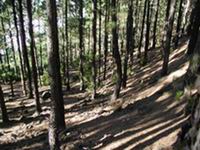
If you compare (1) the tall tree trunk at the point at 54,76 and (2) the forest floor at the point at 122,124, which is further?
(2) the forest floor at the point at 122,124

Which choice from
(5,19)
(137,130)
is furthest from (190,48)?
(5,19)

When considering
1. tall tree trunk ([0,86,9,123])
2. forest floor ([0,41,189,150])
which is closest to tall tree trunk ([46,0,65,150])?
forest floor ([0,41,189,150])

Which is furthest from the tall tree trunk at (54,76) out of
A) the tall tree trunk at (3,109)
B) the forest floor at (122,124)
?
the tall tree trunk at (3,109)

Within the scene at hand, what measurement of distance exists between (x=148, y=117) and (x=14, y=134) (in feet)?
23.9

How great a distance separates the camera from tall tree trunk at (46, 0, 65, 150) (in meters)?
11.1

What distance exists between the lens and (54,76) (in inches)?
472

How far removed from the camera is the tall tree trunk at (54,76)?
1110 centimetres

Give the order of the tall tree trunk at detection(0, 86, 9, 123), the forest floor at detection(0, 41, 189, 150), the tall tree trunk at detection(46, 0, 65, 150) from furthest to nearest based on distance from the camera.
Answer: the tall tree trunk at detection(0, 86, 9, 123) < the forest floor at detection(0, 41, 189, 150) < the tall tree trunk at detection(46, 0, 65, 150)

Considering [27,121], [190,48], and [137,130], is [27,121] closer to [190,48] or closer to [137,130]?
[137,130]

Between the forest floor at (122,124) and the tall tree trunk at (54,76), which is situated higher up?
the tall tree trunk at (54,76)

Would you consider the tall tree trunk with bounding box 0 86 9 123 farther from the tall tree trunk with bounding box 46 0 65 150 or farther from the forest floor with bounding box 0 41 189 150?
the tall tree trunk with bounding box 46 0 65 150

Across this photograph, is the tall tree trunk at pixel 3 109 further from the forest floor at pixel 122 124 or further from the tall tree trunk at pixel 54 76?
the tall tree trunk at pixel 54 76

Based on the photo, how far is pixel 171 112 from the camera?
13.3m

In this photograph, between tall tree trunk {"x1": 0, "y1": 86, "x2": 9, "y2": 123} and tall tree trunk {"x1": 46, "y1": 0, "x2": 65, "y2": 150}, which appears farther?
tall tree trunk {"x1": 0, "y1": 86, "x2": 9, "y2": 123}
